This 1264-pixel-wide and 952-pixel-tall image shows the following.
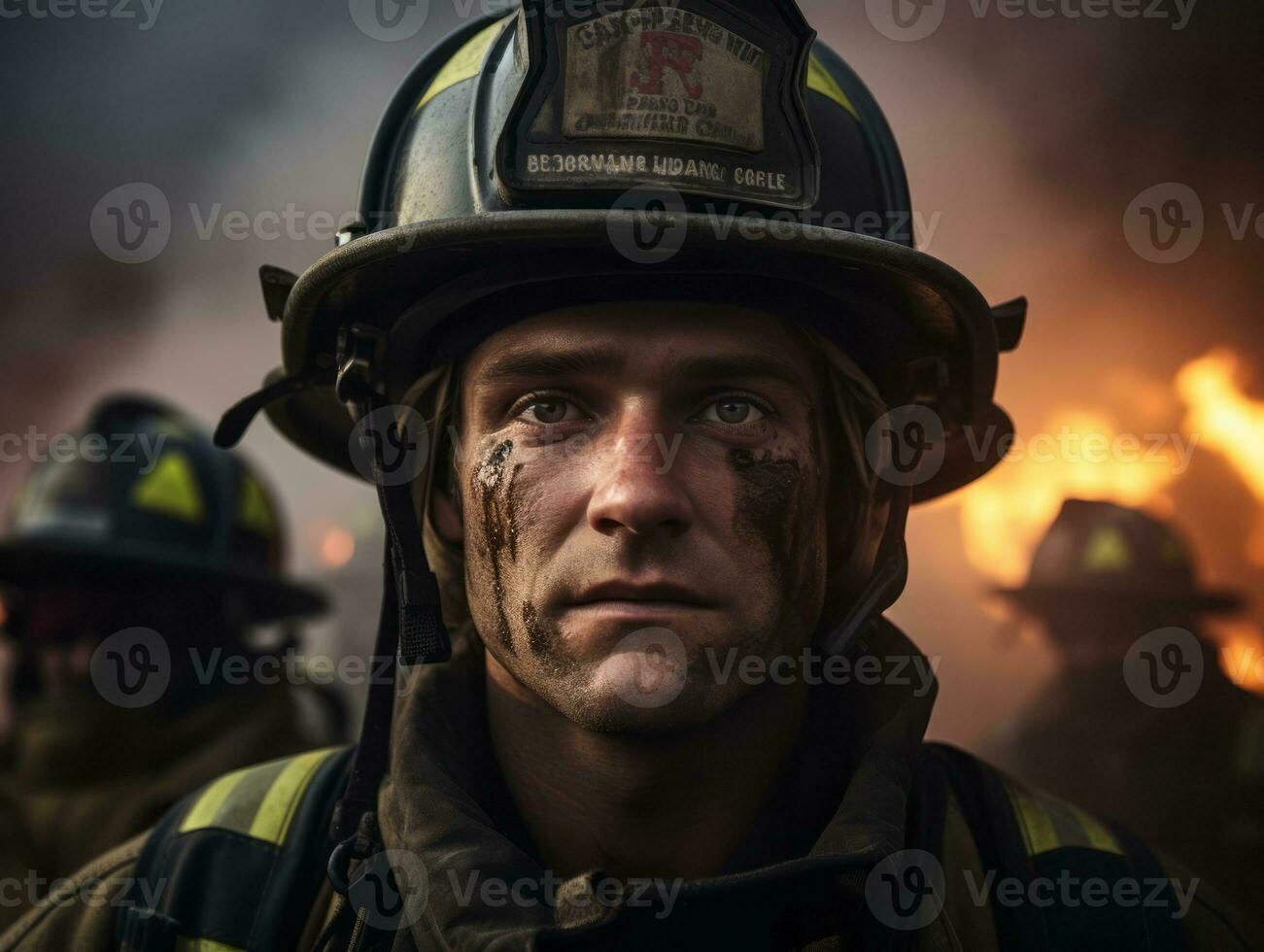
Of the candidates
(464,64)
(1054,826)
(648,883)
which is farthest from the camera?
(464,64)

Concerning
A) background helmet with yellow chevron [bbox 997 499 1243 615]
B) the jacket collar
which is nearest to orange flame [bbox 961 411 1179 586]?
background helmet with yellow chevron [bbox 997 499 1243 615]

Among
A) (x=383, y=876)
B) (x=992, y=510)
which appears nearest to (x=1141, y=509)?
(x=992, y=510)

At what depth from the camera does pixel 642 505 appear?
1.95 meters

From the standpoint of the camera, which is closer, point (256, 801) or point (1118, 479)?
point (256, 801)

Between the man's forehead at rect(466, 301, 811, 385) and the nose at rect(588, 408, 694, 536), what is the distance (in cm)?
14

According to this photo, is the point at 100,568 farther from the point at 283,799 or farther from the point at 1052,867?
the point at 1052,867

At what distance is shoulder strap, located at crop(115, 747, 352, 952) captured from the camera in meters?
2.21

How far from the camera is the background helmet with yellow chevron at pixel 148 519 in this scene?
5328 mm

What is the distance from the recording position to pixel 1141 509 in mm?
7910

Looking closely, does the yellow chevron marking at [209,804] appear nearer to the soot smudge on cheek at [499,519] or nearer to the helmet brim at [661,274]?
the soot smudge on cheek at [499,519]

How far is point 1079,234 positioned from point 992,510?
9.72ft

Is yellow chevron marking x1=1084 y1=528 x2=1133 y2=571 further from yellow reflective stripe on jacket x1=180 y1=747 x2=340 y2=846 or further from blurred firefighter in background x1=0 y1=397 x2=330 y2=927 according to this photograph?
yellow reflective stripe on jacket x1=180 y1=747 x2=340 y2=846

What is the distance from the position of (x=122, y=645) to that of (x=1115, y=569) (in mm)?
6523

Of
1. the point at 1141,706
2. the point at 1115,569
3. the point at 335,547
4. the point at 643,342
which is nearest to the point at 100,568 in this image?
the point at 643,342
